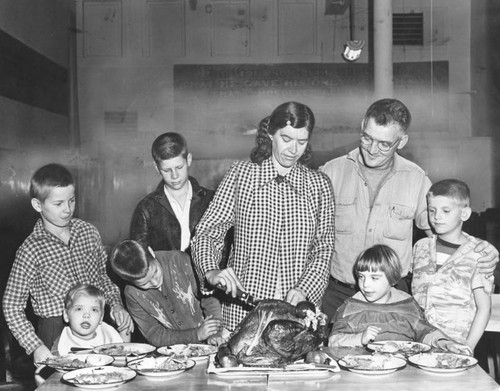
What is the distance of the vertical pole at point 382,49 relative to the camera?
6246 millimetres

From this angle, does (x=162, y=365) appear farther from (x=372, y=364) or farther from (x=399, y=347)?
(x=399, y=347)

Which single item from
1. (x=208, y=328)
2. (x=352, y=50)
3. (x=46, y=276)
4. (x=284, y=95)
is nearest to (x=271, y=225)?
(x=208, y=328)

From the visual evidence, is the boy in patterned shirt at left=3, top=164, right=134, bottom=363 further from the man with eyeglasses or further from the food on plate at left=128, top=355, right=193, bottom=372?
the man with eyeglasses

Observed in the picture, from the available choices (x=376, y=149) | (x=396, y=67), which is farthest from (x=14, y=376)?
(x=396, y=67)

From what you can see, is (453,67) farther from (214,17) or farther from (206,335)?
(206,335)

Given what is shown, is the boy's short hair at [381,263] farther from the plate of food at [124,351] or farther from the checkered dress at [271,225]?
the plate of food at [124,351]

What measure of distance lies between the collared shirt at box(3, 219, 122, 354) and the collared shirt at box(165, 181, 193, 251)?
54 cm

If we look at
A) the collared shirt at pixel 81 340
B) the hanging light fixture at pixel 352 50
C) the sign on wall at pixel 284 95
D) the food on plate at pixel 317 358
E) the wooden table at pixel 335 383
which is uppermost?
the hanging light fixture at pixel 352 50

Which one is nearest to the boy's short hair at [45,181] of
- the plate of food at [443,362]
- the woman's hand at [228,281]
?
the woman's hand at [228,281]

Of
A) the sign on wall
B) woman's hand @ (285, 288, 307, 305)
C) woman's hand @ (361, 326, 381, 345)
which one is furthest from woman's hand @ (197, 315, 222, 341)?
the sign on wall

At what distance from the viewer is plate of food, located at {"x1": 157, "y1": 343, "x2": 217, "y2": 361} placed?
3006 millimetres

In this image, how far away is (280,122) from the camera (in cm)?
349

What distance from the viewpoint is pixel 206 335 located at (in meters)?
3.59

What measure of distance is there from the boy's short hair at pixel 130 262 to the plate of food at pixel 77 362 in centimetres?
63
